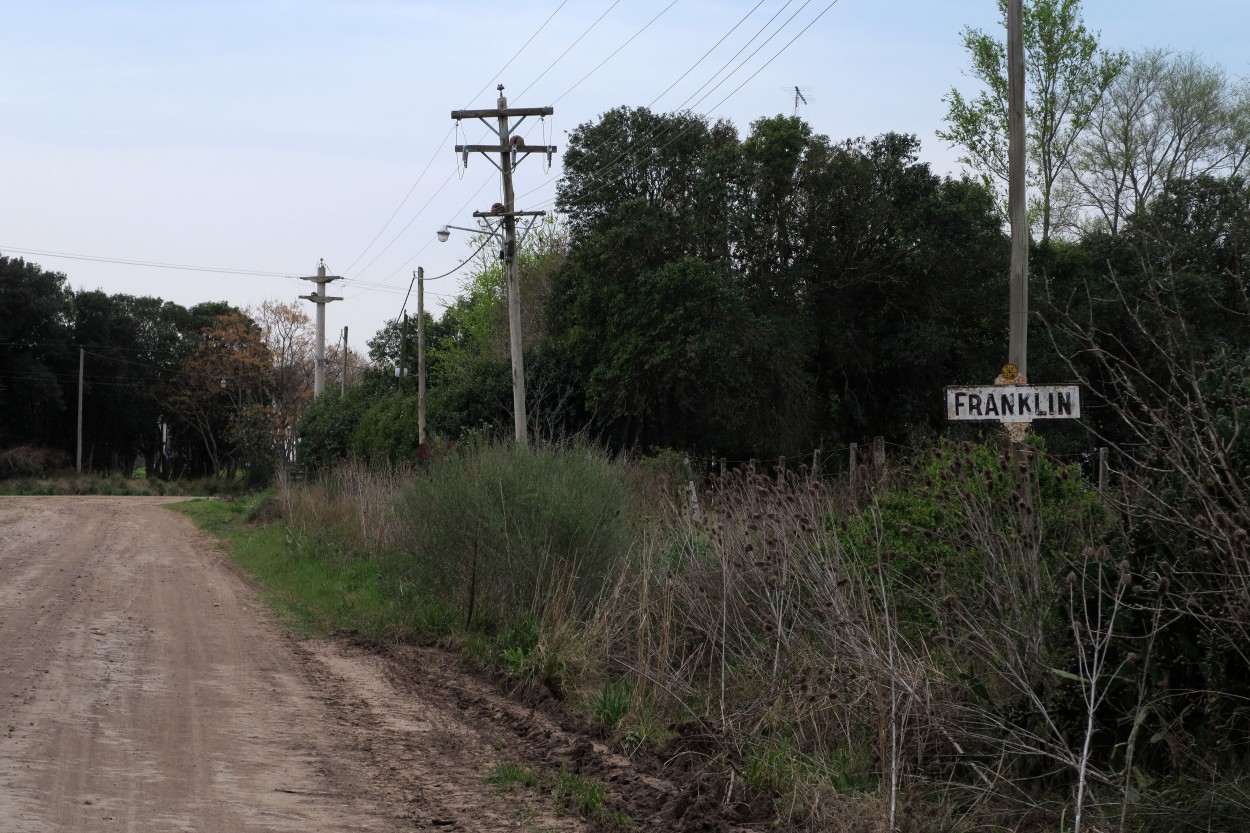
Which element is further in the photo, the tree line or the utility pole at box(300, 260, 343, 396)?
the tree line

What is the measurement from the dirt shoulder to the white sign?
15.3ft

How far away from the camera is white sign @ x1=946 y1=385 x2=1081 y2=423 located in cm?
1048

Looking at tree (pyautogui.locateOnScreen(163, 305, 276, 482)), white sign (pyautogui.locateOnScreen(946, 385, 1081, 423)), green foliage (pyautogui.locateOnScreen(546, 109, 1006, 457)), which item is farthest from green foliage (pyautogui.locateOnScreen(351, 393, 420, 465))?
tree (pyautogui.locateOnScreen(163, 305, 276, 482))

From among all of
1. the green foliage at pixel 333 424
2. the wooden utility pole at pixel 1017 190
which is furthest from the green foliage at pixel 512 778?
the green foliage at pixel 333 424

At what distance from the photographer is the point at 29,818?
19.7ft

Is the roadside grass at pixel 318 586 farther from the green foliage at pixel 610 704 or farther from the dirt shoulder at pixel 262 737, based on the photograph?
the green foliage at pixel 610 704

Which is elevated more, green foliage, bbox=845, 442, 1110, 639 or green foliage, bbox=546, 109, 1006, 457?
green foliage, bbox=546, 109, 1006, 457

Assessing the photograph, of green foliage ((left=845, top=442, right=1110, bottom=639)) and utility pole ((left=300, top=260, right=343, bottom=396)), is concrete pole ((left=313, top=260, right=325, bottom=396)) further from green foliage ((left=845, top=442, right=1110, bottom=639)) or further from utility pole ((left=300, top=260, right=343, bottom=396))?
green foliage ((left=845, top=442, right=1110, bottom=639))

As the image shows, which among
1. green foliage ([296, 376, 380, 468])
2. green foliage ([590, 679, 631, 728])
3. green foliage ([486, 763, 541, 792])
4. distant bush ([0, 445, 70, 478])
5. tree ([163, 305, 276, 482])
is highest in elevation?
tree ([163, 305, 276, 482])

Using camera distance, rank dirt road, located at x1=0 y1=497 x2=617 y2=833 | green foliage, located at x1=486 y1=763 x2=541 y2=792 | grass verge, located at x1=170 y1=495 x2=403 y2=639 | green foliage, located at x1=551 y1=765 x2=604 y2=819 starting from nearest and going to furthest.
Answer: dirt road, located at x1=0 y1=497 x2=617 y2=833 → green foliage, located at x1=551 y1=765 x2=604 y2=819 → green foliage, located at x1=486 y1=763 x2=541 y2=792 → grass verge, located at x1=170 y1=495 x2=403 y2=639

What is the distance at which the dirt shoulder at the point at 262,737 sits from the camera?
639 cm

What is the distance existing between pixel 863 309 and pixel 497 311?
1790cm

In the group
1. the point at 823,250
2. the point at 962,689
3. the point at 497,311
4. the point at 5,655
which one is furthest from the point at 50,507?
the point at 962,689

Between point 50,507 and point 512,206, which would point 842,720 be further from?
point 50,507
